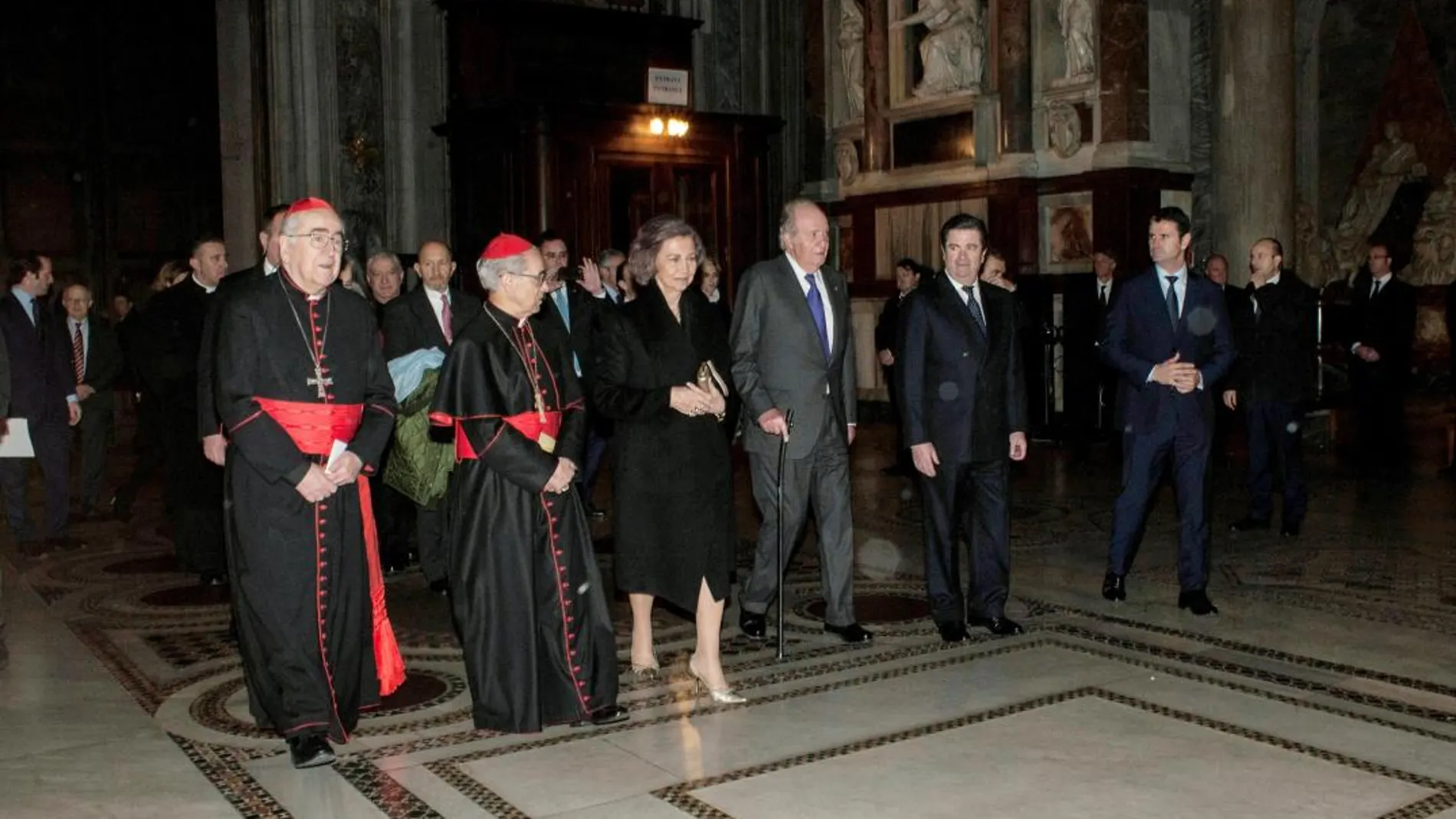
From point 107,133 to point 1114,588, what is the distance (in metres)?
14.4

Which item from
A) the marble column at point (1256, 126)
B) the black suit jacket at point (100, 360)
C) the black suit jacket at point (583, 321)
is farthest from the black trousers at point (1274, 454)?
the black suit jacket at point (100, 360)

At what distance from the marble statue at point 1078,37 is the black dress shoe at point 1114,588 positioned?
7.70m

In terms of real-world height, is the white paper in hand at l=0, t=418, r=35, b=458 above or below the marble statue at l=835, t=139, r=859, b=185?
below

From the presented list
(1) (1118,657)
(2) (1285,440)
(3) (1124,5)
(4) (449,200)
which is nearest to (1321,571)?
(2) (1285,440)

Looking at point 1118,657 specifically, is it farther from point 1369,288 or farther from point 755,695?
point 1369,288

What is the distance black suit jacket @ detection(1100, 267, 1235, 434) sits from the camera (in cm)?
659

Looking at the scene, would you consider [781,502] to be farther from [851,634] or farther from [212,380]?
[212,380]

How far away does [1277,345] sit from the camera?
8836 millimetres

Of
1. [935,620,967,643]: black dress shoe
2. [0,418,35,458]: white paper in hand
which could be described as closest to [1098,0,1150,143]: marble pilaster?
[935,620,967,643]: black dress shoe

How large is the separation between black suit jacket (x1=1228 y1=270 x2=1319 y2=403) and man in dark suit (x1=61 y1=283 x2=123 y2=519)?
7.53m

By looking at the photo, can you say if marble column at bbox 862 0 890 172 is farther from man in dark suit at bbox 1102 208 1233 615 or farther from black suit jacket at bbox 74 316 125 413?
man in dark suit at bbox 1102 208 1233 615

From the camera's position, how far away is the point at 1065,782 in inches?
171

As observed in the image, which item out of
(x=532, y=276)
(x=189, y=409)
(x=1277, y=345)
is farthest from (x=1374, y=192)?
(x=532, y=276)

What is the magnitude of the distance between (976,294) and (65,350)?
6096mm
